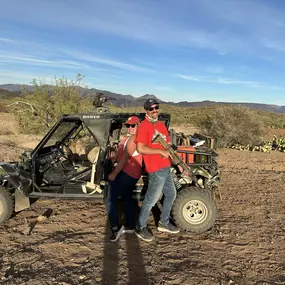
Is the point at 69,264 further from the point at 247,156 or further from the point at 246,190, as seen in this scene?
the point at 247,156

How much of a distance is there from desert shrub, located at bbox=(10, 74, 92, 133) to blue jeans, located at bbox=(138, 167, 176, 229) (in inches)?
378

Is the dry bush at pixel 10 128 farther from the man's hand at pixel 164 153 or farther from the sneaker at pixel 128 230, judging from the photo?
the man's hand at pixel 164 153

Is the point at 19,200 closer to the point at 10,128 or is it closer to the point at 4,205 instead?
the point at 4,205

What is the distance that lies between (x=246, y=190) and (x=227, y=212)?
5.41ft

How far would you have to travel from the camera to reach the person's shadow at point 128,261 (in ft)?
11.4

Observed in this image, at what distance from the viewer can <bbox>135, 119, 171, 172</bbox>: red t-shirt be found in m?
4.09

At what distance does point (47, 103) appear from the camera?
13.8 meters

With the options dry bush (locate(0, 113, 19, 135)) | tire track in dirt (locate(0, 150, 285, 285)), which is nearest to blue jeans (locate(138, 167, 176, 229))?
tire track in dirt (locate(0, 150, 285, 285))

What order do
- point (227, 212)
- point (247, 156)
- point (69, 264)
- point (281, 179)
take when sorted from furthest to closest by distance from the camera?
point (247, 156) < point (281, 179) < point (227, 212) < point (69, 264)

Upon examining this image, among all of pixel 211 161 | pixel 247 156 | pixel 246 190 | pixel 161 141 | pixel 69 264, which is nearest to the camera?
pixel 69 264

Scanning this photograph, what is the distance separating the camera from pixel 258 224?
5211mm

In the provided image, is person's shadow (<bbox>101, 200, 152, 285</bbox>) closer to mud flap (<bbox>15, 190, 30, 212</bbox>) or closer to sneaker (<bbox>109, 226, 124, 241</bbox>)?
Answer: sneaker (<bbox>109, 226, 124, 241</bbox>)

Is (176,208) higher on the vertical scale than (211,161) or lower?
lower

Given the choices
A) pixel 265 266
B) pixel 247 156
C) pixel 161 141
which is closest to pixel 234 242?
pixel 265 266
